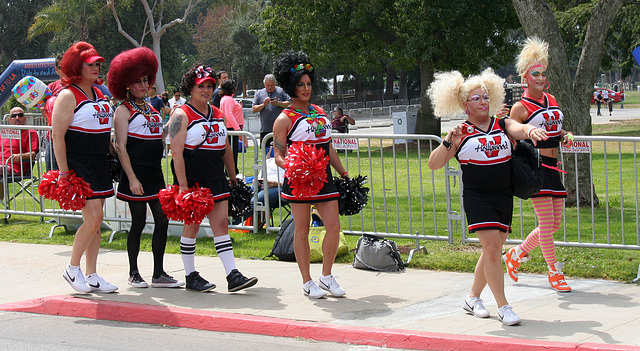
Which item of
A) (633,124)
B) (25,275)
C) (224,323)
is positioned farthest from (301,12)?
(224,323)

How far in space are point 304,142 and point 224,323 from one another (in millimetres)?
1613

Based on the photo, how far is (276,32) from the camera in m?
27.5

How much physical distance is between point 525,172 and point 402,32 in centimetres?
2067

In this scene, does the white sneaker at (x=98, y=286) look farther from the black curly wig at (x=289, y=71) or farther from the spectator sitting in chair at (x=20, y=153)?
the spectator sitting in chair at (x=20, y=153)

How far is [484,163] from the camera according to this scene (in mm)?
5438

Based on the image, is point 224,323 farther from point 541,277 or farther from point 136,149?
point 541,277

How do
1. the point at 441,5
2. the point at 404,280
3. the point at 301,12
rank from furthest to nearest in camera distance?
the point at 301,12, the point at 441,5, the point at 404,280

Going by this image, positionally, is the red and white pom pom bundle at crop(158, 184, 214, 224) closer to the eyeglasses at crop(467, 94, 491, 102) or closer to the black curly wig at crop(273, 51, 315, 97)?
the black curly wig at crop(273, 51, 315, 97)

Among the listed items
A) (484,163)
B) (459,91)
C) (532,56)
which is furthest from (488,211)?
(532,56)

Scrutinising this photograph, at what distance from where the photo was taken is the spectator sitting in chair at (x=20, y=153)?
10.7 m

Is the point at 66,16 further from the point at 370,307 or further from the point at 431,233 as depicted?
the point at 370,307

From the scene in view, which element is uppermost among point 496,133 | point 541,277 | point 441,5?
point 441,5

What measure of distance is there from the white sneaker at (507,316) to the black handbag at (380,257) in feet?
7.08

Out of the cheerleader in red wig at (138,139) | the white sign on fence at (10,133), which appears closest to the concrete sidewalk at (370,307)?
the cheerleader in red wig at (138,139)
